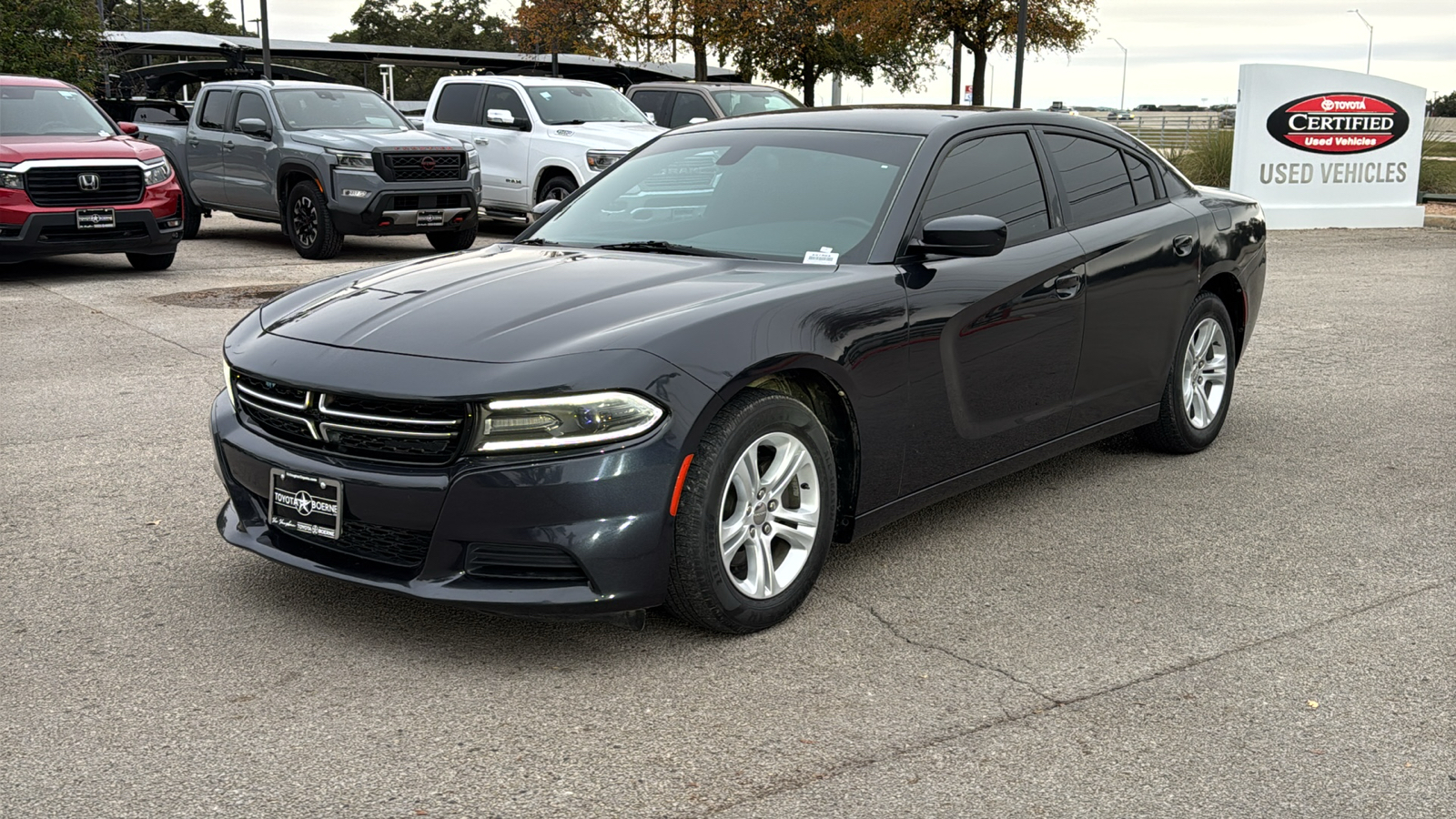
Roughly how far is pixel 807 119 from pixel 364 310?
6.46 feet

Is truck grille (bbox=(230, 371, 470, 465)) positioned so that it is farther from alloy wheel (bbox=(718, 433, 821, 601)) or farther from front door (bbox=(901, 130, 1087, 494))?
front door (bbox=(901, 130, 1087, 494))

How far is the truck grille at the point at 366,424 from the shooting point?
11.9 feet

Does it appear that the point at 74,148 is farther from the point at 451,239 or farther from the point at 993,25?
the point at 993,25

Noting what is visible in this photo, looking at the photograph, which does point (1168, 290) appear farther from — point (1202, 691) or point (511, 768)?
point (511, 768)

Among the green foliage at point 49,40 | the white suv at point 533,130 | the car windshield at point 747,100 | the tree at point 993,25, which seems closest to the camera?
the white suv at point 533,130

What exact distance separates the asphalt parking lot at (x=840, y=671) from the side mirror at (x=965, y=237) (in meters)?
1.08

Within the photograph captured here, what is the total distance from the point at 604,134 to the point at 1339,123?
35.7ft

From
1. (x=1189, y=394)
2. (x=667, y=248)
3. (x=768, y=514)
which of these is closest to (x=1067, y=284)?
(x=1189, y=394)

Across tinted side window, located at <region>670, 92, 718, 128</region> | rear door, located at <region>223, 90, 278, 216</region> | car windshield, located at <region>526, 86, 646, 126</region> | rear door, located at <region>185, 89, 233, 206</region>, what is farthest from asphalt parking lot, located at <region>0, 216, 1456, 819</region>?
tinted side window, located at <region>670, 92, 718, 128</region>

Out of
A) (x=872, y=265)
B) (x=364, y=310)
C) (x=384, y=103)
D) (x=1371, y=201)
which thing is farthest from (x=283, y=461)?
(x=1371, y=201)

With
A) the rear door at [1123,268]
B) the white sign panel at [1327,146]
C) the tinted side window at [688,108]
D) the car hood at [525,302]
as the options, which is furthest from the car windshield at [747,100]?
the car hood at [525,302]

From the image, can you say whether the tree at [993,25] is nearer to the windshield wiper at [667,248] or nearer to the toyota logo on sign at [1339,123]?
→ the toyota logo on sign at [1339,123]

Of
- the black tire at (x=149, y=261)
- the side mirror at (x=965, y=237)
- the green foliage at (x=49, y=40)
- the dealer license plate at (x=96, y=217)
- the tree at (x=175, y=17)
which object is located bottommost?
the black tire at (x=149, y=261)

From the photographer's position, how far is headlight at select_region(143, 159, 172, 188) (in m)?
12.6
